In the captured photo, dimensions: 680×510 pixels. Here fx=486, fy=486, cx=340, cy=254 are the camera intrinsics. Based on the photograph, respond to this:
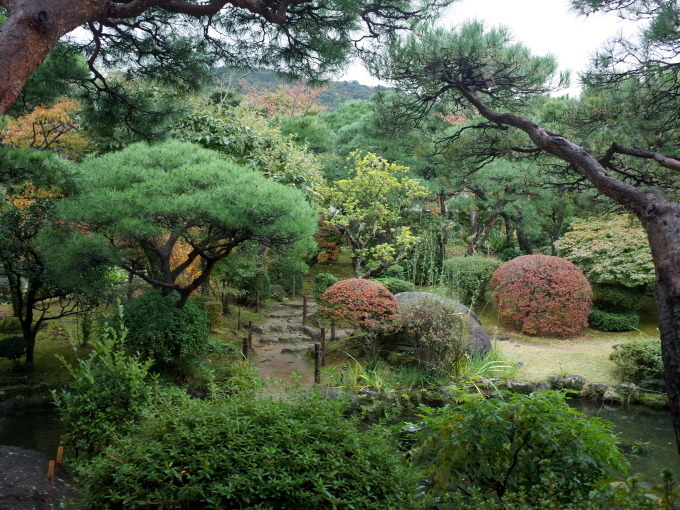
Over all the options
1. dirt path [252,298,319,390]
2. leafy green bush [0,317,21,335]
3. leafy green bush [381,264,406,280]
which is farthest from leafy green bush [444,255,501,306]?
leafy green bush [0,317,21,335]

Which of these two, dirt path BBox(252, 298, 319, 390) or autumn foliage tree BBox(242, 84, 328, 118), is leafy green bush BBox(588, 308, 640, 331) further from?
autumn foliage tree BBox(242, 84, 328, 118)

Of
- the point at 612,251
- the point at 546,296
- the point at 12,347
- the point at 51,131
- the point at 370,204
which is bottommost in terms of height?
the point at 12,347

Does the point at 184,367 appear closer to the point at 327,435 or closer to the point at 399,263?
the point at 327,435

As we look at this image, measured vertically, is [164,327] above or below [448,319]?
below

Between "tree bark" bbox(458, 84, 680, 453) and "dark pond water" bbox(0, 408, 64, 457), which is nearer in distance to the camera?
"tree bark" bbox(458, 84, 680, 453)

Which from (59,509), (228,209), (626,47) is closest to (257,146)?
(228,209)

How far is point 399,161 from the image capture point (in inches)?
525

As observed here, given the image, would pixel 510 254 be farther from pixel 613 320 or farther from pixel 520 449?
pixel 520 449

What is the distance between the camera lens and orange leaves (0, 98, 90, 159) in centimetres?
835

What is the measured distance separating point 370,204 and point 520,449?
946cm

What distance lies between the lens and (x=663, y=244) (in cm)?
277

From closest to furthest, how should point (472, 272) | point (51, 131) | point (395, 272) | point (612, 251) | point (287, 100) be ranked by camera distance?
point (51, 131) < point (612, 251) < point (472, 272) < point (395, 272) < point (287, 100)

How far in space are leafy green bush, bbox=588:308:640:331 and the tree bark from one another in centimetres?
671

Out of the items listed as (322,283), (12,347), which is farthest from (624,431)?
(12,347)
